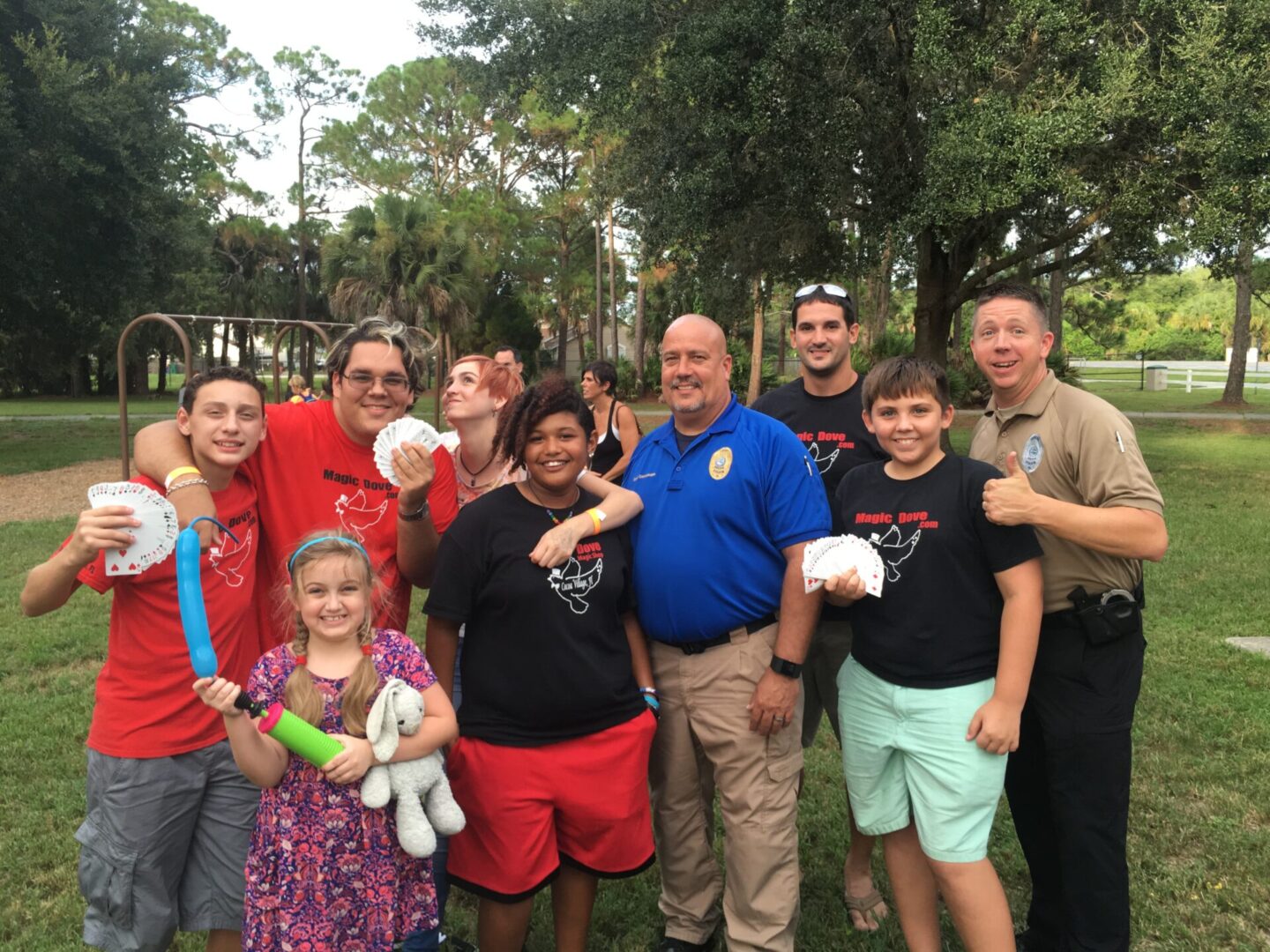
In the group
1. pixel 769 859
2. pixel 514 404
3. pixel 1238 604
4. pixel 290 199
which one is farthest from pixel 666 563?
pixel 290 199

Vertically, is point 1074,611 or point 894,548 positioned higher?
point 894,548

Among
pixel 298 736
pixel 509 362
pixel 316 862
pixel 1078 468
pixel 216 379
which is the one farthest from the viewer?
pixel 509 362

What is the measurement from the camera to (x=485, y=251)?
4181 cm

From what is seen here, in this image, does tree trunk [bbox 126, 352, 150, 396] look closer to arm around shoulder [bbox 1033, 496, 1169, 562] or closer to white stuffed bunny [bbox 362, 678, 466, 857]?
white stuffed bunny [bbox 362, 678, 466, 857]

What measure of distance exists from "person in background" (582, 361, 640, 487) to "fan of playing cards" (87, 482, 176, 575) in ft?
17.3

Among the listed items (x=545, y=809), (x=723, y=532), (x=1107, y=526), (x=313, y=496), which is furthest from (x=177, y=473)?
(x=1107, y=526)

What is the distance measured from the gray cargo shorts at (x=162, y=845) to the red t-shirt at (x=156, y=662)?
56 millimetres

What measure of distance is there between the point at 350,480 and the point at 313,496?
0.12 m

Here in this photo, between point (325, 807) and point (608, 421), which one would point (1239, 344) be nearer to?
point (608, 421)

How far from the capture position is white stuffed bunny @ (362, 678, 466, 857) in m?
2.34

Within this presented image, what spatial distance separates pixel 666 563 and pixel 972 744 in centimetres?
106

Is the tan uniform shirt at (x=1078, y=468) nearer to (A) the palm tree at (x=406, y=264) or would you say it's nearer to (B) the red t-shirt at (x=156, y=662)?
(B) the red t-shirt at (x=156, y=662)

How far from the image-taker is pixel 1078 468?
2.72 meters

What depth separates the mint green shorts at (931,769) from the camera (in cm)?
265
